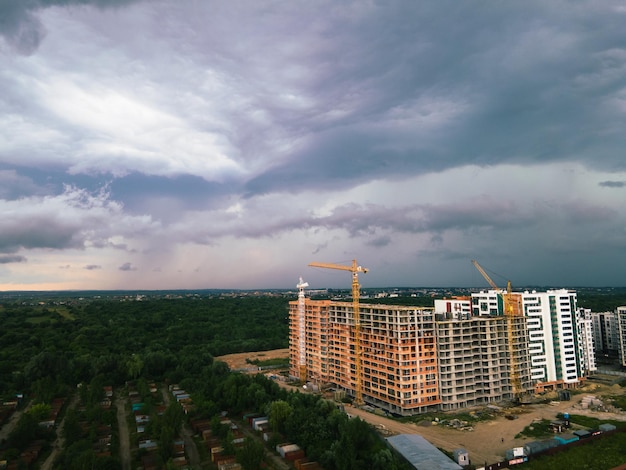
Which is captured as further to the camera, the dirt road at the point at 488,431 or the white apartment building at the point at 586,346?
the white apartment building at the point at 586,346

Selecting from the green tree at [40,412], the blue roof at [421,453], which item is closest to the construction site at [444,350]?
the blue roof at [421,453]

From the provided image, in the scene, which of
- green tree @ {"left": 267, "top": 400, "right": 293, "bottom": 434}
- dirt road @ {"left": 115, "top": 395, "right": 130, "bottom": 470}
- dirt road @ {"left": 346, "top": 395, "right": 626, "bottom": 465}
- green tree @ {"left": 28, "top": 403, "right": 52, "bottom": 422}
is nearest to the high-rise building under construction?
dirt road @ {"left": 346, "top": 395, "right": 626, "bottom": 465}

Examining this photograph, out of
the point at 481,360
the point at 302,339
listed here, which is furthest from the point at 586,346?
the point at 302,339

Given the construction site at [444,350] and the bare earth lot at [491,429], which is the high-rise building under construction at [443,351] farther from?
the bare earth lot at [491,429]

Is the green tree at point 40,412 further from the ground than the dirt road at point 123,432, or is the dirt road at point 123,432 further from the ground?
the green tree at point 40,412

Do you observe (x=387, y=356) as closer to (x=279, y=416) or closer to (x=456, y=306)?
(x=279, y=416)

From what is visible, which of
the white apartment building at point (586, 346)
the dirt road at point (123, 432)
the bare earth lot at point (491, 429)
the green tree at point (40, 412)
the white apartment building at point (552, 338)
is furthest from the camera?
the white apartment building at point (586, 346)
